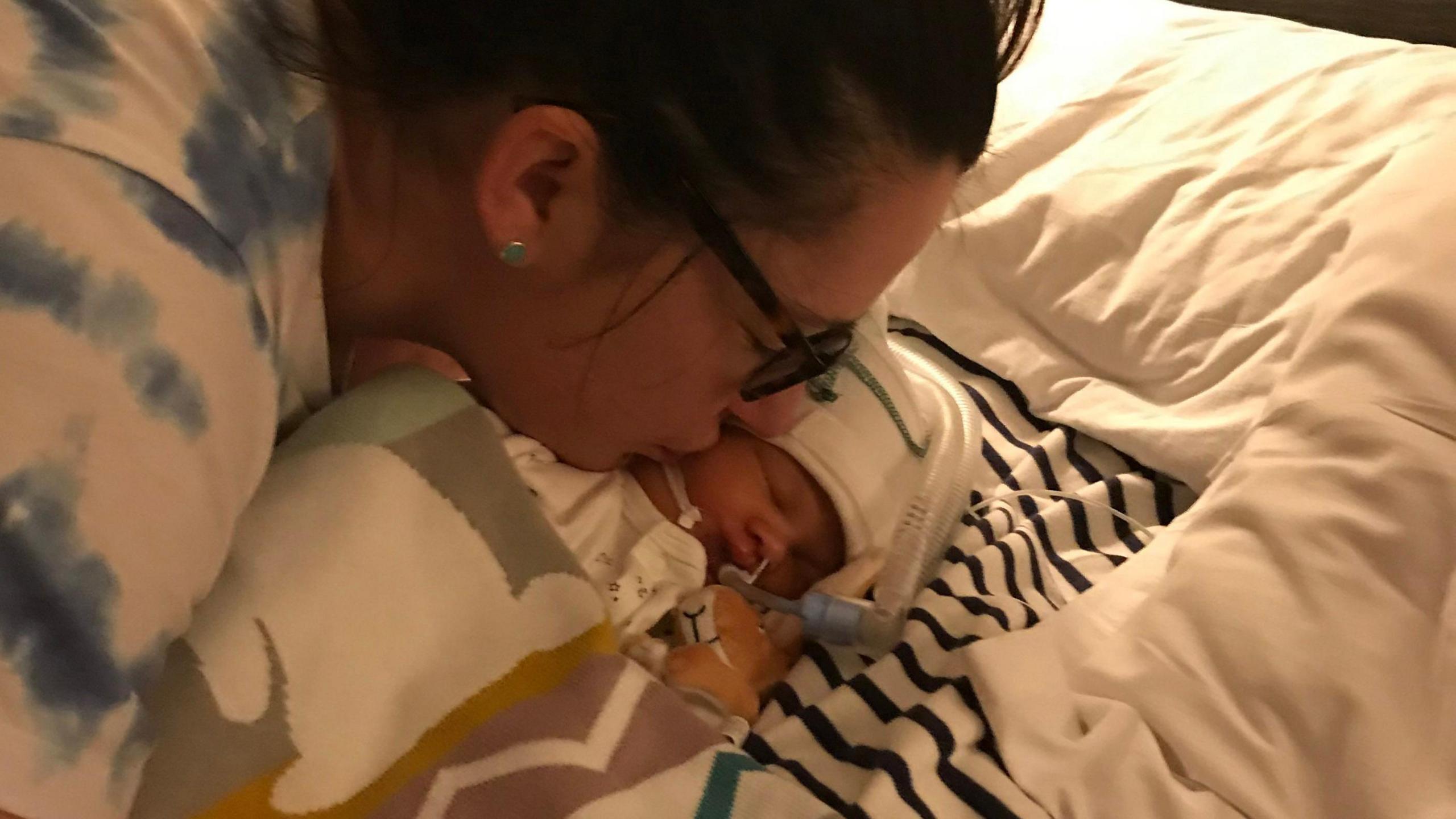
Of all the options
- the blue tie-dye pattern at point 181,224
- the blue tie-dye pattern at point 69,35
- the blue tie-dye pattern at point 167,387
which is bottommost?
the blue tie-dye pattern at point 167,387

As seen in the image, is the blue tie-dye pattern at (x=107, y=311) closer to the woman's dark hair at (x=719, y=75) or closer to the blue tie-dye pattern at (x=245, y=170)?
the blue tie-dye pattern at (x=245, y=170)

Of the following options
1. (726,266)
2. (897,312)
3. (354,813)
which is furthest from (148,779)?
(897,312)

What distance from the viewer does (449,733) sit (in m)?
0.73

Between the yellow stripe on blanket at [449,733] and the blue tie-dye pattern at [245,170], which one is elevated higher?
the blue tie-dye pattern at [245,170]

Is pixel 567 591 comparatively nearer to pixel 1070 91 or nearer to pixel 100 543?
pixel 100 543

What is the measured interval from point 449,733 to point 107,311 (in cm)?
34

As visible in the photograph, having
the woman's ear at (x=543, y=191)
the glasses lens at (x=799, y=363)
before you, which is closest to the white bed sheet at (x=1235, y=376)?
the glasses lens at (x=799, y=363)

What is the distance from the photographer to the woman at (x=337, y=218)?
0.54 metres

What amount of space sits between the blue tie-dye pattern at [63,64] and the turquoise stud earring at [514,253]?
23cm

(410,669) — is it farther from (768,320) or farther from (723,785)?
(768,320)

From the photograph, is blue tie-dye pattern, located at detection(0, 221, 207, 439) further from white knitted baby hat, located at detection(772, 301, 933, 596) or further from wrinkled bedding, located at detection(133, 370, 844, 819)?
white knitted baby hat, located at detection(772, 301, 933, 596)

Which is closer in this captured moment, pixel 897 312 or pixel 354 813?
pixel 354 813

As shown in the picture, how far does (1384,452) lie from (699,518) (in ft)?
1.80

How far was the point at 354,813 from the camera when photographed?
691 mm
